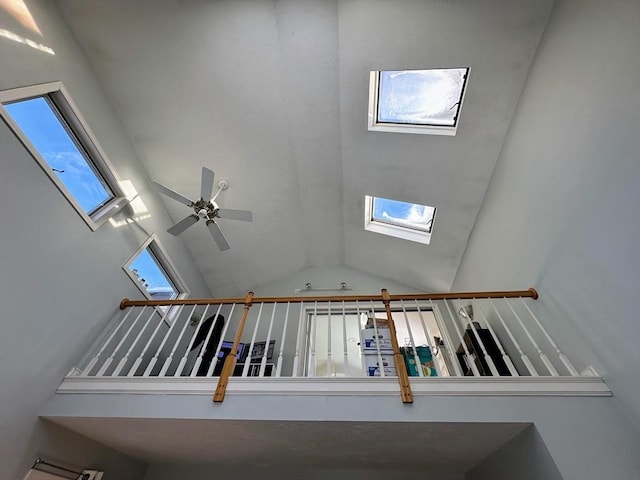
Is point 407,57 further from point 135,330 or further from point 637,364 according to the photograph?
point 135,330

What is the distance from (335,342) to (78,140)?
4.39 meters

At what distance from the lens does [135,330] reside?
11.9 feet

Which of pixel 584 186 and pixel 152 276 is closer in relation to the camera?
pixel 584 186

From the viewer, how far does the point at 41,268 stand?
2506mm

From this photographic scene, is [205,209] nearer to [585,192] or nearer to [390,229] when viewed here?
[390,229]

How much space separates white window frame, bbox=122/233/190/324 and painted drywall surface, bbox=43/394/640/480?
4.93 ft

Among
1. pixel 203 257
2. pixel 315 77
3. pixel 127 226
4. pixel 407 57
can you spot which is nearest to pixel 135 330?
pixel 127 226

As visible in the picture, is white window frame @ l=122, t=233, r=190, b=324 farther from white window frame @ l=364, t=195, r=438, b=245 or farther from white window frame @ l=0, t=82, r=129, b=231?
white window frame @ l=364, t=195, r=438, b=245

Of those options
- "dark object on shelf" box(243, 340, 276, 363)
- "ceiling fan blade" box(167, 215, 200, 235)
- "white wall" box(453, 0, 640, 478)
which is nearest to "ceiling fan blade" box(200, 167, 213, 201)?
"ceiling fan blade" box(167, 215, 200, 235)

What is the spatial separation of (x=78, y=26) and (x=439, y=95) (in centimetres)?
369

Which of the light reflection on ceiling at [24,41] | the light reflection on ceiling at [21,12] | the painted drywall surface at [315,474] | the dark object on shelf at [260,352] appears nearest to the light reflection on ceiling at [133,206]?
the light reflection on ceiling at [24,41]

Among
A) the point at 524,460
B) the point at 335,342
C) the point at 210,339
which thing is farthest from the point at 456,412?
the point at 335,342

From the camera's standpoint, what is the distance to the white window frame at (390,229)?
183 inches

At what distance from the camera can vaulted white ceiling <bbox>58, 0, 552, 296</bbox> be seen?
2.73 m
